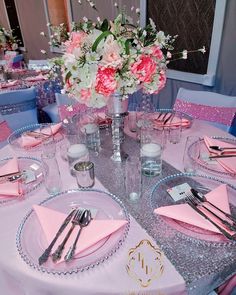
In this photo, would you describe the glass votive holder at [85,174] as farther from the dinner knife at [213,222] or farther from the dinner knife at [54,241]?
the dinner knife at [213,222]

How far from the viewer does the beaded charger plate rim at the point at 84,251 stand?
0.58 meters

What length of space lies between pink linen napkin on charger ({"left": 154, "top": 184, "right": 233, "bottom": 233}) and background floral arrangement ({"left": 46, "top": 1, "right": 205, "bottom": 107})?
42 cm

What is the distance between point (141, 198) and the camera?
804mm

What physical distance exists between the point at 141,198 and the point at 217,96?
1109 millimetres

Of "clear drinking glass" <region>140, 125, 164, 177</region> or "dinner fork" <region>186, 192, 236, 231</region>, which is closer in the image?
"dinner fork" <region>186, 192, 236, 231</region>

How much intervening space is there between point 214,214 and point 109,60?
0.57m

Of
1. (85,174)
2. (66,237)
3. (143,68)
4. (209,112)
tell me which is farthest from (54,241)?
(209,112)

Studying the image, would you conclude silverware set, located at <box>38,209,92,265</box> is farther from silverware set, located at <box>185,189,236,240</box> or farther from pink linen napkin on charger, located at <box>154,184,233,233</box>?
silverware set, located at <box>185,189,236,240</box>

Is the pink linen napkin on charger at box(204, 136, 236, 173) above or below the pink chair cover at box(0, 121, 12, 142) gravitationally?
above

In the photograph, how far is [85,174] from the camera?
87 cm

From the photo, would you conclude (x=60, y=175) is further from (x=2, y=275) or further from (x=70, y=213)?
(x=2, y=275)

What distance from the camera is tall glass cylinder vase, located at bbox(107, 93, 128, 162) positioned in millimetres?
943

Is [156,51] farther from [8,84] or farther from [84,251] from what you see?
[8,84]

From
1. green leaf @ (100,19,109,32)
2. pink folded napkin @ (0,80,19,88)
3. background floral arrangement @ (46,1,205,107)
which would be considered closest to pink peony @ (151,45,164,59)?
background floral arrangement @ (46,1,205,107)
